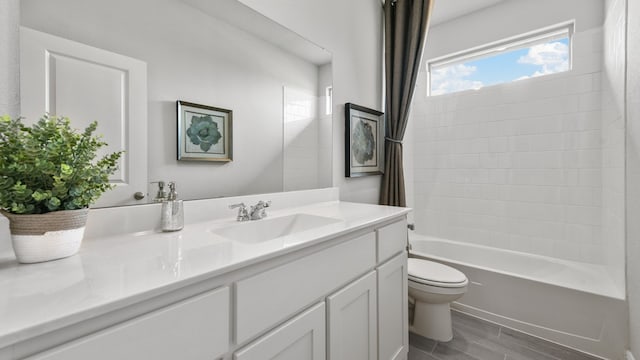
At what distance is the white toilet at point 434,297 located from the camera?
1768 mm

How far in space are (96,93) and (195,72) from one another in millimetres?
379

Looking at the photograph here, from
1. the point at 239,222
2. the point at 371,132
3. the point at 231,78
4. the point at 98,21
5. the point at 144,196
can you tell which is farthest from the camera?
the point at 371,132

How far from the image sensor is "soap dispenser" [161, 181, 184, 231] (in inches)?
39.3

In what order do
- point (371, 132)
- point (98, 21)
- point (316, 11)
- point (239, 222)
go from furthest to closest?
point (371, 132) < point (316, 11) < point (239, 222) < point (98, 21)

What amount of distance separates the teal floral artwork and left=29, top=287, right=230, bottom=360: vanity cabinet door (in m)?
0.73

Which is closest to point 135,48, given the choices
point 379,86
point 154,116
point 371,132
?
point 154,116

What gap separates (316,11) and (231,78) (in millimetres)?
875

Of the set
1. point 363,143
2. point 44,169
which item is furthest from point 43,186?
point 363,143

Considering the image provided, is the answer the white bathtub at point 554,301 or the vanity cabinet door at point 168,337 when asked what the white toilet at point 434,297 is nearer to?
the white bathtub at point 554,301

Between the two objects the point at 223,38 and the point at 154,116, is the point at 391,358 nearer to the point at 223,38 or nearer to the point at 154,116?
the point at 154,116

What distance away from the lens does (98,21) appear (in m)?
0.92

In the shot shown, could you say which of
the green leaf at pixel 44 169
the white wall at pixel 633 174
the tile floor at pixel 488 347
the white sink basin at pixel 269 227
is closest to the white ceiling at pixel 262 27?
the green leaf at pixel 44 169

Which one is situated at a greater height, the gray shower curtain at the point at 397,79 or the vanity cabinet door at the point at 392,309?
the gray shower curtain at the point at 397,79

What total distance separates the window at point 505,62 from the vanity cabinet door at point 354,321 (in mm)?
2450
